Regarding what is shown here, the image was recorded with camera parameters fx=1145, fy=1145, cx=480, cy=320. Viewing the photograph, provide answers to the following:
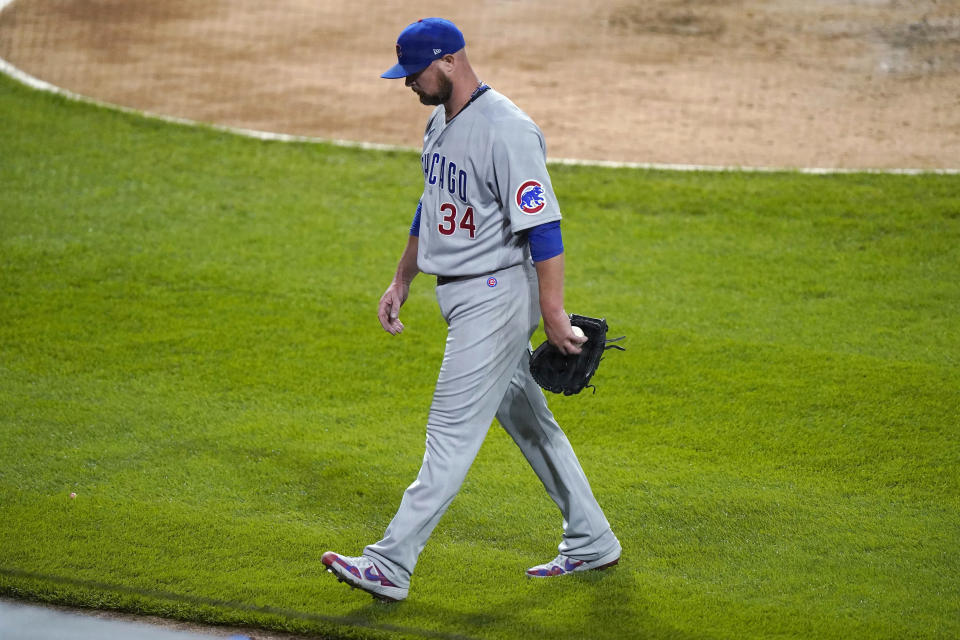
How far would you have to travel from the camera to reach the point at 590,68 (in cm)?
1159

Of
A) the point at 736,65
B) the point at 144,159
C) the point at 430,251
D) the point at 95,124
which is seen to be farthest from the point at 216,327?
the point at 736,65

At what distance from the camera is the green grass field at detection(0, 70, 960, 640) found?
3.67 m

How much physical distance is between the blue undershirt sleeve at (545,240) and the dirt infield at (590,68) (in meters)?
5.83

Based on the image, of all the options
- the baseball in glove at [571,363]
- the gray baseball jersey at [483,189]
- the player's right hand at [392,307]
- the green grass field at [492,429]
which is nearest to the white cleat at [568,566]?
the green grass field at [492,429]

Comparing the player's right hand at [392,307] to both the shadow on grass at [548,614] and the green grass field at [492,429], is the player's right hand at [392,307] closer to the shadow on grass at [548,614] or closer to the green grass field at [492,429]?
the green grass field at [492,429]

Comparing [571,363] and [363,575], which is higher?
[571,363]

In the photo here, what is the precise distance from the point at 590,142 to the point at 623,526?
229 inches

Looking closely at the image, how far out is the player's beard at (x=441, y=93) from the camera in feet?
11.2

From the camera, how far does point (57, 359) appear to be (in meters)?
5.61

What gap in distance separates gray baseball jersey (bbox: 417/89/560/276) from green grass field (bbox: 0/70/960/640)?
3.55ft

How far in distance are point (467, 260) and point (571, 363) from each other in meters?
0.46

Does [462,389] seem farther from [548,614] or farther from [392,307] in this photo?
[548,614]

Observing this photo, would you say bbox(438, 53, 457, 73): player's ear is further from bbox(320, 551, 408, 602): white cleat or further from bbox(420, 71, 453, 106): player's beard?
bbox(320, 551, 408, 602): white cleat

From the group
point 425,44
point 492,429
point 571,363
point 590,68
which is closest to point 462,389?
point 571,363
